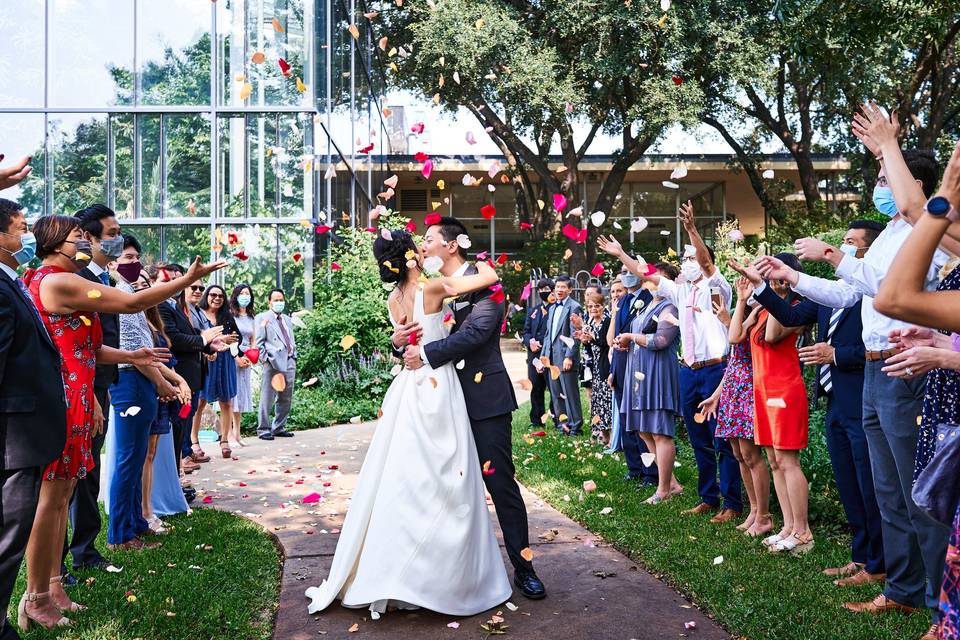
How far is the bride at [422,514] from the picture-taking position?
440 cm

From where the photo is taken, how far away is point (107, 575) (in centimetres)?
505

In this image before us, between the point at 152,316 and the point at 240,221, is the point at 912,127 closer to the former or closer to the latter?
the point at 240,221

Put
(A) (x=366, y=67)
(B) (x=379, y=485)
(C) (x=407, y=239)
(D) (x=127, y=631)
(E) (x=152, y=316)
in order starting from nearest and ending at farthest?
(D) (x=127, y=631)
(B) (x=379, y=485)
(C) (x=407, y=239)
(E) (x=152, y=316)
(A) (x=366, y=67)

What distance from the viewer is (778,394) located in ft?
18.0

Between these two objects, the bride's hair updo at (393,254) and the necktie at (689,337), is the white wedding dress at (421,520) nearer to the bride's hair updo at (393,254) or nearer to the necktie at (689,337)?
the bride's hair updo at (393,254)

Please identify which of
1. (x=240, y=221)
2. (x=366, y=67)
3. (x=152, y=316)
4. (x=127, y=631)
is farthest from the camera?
(x=366, y=67)

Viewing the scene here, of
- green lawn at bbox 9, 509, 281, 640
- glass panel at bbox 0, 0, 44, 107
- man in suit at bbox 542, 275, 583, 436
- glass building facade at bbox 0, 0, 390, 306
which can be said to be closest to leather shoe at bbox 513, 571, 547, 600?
green lawn at bbox 9, 509, 281, 640

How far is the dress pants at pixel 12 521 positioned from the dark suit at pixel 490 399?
2035 mm

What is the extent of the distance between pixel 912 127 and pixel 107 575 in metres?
25.5

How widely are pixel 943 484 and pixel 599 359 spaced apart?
26.0 feet

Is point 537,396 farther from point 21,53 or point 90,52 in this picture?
point 21,53

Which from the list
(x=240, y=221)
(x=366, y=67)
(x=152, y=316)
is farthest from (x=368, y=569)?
(x=366, y=67)

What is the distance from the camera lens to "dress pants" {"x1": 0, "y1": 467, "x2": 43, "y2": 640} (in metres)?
3.58

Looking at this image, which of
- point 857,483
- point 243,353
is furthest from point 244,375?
point 857,483
